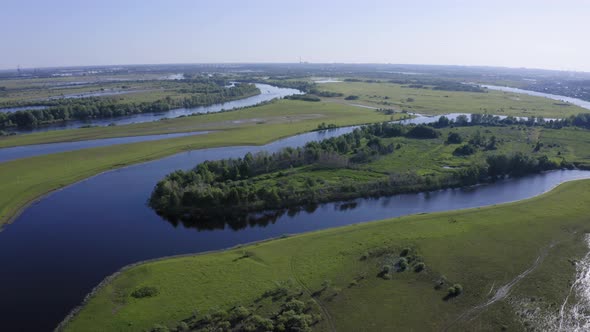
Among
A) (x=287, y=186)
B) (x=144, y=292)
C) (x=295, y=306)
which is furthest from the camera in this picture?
(x=287, y=186)

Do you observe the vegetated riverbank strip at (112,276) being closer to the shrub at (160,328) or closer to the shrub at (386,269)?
the shrub at (160,328)

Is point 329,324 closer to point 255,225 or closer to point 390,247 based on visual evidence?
point 390,247

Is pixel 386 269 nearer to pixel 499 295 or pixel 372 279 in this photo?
pixel 372 279

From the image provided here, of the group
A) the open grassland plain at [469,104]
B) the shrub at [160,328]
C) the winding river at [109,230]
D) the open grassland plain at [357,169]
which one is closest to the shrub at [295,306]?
the shrub at [160,328]

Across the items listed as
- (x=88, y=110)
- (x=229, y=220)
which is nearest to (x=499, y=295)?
(x=229, y=220)

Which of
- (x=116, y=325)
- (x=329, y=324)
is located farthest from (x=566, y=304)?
(x=116, y=325)
